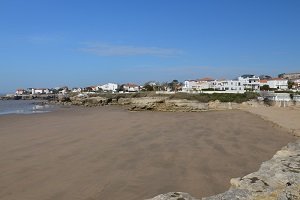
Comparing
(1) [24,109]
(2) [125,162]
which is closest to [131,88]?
(1) [24,109]

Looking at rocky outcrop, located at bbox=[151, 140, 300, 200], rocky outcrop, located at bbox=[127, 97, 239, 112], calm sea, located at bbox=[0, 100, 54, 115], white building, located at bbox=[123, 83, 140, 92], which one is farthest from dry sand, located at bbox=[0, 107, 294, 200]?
white building, located at bbox=[123, 83, 140, 92]

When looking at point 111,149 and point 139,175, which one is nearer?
point 139,175

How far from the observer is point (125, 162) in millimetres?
10773

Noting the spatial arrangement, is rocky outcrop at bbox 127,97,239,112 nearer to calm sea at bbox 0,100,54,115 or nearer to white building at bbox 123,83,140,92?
calm sea at bbox 0,100,54,115

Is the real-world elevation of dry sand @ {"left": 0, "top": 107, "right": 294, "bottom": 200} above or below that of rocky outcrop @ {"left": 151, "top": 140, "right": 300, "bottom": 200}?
below

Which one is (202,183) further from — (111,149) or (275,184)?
(111,149)

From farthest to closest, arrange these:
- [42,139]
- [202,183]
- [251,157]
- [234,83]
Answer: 1. [234,83]
2. [42,139]
3. [251,157]
4. [202,183]

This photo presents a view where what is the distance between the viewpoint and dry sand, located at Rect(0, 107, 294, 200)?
8.04 metres

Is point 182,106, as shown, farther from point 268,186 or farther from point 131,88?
point 131,88

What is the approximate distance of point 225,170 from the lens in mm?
9578

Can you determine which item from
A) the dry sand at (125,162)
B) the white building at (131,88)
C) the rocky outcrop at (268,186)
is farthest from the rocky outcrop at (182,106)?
the white building at (131,88)

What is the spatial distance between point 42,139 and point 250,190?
40.6 feet

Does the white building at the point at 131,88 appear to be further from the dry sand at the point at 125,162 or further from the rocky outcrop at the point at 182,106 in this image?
the dry sand at the point at 125,162

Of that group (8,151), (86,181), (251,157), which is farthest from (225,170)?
(8,151)
